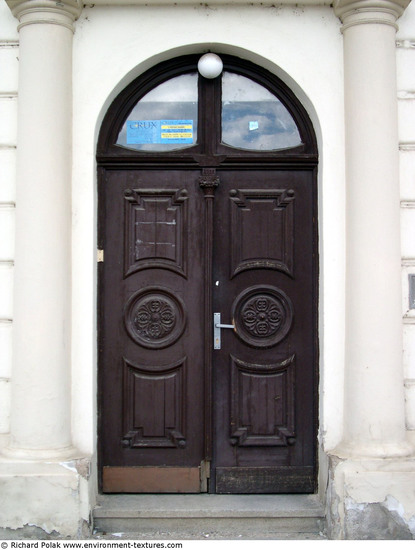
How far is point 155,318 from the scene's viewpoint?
5027 millimetres

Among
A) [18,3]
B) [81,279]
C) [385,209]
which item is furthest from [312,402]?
[18,3]

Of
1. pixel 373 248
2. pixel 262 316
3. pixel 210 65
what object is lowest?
pixel 262 316

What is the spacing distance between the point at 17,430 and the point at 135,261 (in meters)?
1.44

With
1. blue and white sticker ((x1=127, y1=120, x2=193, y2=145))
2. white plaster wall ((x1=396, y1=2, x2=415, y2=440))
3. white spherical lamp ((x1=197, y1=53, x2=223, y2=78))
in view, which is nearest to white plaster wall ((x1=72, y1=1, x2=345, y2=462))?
white spherical lamp ((x1=197, y1=53, x2=223, y2=78))

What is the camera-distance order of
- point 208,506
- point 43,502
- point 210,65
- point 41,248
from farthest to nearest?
1. point 210,65
2. point 208,506
3. point 41,248
4. point 43,502

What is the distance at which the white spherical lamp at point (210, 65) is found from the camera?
496 centimetres

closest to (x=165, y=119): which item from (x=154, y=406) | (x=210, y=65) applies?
(x=210, y=65)

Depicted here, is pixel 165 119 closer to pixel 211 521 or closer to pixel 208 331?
pixel 208 331

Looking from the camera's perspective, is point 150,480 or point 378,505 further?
point 150,480

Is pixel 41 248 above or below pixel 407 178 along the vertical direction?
below

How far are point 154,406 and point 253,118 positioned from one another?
88.8 inches

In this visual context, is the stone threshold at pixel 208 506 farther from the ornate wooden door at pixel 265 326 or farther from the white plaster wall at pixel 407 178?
the white plaster wall at pixel 407 178

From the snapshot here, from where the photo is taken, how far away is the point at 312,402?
16.4ft

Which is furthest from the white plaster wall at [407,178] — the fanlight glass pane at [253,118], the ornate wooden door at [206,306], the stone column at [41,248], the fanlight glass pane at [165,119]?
the stone column at [41,248]
